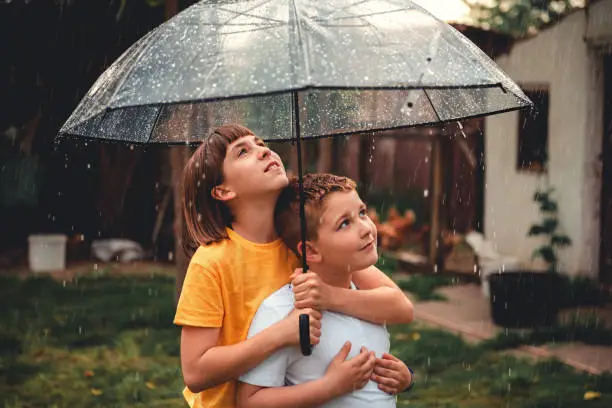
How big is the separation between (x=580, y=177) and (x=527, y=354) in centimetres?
399

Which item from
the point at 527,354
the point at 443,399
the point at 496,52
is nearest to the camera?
the point at 443,399

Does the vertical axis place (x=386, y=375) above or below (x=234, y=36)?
below

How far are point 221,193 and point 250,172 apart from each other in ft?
0.44

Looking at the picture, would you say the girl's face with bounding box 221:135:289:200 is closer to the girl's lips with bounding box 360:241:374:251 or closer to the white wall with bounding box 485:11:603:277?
the girl's lips with bounding box 360:241:374:251

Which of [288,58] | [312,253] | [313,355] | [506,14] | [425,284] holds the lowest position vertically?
Answer: [425,284]

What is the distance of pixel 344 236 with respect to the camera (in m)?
2.65

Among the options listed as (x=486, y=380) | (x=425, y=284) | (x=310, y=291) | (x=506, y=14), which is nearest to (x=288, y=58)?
(x=310, y=291)

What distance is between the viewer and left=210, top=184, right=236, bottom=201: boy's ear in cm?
280

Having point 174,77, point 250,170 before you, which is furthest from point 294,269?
point 174,77

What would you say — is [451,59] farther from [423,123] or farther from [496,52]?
[496,52]

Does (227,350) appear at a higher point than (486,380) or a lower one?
higher

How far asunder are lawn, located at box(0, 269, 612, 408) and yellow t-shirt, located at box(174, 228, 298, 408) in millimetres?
3395

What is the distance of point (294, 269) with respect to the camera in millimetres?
2832

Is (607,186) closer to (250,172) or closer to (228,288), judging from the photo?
(250,172)
